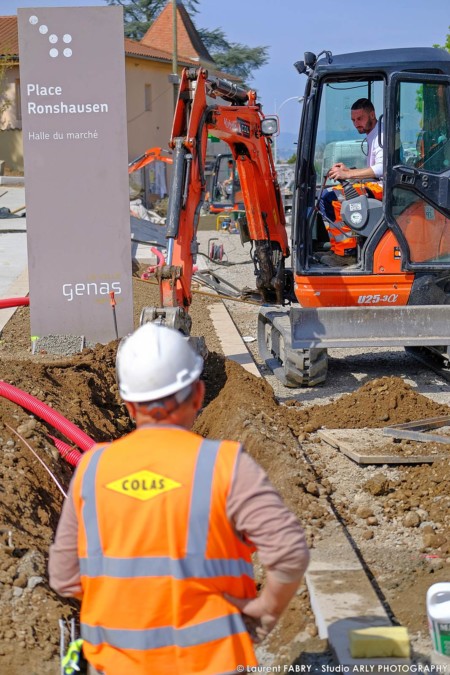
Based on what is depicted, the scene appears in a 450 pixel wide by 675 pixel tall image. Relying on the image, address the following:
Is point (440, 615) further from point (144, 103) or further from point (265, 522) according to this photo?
point (144, 103)

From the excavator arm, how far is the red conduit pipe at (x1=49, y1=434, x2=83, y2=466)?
6.13 feet

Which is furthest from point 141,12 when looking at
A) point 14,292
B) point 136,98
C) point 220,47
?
point 14,292

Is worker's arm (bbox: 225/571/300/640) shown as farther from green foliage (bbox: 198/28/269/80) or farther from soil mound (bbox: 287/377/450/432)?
green foliage (bbox: 198/28/269/80)

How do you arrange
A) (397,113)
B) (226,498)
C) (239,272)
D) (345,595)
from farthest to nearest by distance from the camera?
(239,272)
(397,113)
(345,595)
(226,498)

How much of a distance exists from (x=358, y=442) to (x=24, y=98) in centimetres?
572

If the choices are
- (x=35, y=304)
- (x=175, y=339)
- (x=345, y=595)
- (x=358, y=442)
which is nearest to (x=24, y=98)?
(x=35, y=304)

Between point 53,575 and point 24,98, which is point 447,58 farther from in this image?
point 53,575

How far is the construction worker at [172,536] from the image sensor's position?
98.3 inches

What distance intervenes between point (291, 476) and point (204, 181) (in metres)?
3.96

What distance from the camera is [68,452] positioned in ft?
21.4

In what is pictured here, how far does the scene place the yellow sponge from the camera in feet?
11.6

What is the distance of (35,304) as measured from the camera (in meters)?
10.7

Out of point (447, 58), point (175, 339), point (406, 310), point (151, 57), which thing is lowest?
point (406, 310)

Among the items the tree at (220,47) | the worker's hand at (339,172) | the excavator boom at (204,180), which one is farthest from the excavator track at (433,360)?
the tree at (220,47)
